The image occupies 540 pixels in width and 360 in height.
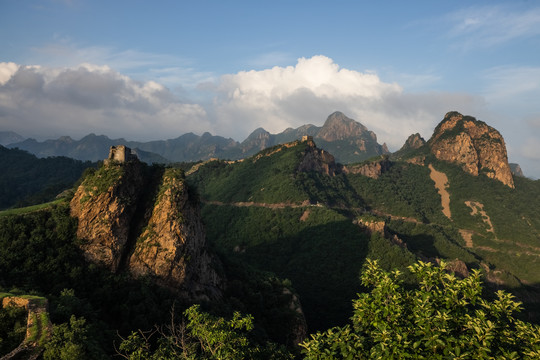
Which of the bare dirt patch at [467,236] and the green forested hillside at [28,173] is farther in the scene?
the bare dirt patch at [467,236]

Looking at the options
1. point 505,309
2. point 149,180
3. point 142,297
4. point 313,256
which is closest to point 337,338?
point 505,309

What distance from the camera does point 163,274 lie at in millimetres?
39812

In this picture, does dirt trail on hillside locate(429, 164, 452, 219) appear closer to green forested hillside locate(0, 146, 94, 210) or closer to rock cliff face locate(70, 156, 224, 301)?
rock cliff face locate(70, 156, 224, 301)

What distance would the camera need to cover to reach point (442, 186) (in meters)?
177

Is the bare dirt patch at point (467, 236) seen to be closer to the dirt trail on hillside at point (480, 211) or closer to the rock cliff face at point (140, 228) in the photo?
the dirt trail on hillside at point (480, 211)

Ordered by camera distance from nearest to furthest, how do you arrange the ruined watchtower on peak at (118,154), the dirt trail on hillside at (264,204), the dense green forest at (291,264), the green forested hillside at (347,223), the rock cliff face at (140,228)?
1. the dense green forest at (291,264)
2. the rock cliff face at (140,228)
3. the ruined watchtower on peak at (118,154)
4. the green forested hillside at (347,223)
5. the dirt trail on hillside at (264,204)

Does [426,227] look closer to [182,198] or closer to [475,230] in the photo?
[475,230]

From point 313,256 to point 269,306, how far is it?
39429mm

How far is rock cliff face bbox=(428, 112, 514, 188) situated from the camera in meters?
173

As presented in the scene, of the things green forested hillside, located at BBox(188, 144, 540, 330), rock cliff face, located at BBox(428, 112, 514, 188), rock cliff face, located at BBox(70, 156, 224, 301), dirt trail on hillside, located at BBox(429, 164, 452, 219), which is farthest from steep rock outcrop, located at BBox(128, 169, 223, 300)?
rock cliff face, located at BBox(428, 112, 514, 188)

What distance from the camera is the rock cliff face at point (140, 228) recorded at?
38250 millimetres

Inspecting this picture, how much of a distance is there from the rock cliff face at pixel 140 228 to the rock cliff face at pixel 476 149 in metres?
189

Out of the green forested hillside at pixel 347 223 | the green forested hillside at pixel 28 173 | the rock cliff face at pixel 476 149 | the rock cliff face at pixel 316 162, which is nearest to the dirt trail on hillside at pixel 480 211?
the green forested hillside at pixel 347 223

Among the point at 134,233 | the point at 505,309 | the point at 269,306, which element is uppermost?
the point at 505,309
